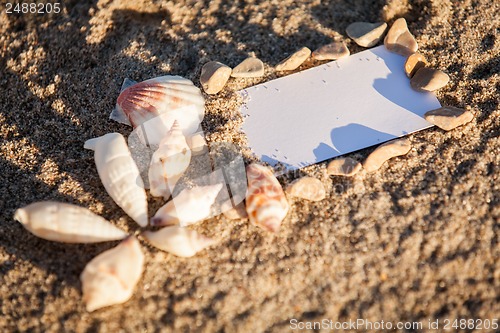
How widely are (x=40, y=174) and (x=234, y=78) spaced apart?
2.32ft

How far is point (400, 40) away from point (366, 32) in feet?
0.41

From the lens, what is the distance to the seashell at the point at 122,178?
1.33 meters

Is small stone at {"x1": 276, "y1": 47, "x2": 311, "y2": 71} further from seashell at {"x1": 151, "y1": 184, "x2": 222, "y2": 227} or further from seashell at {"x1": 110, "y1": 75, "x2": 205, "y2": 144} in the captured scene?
seashell at {"x1": 151, "y1": 184, "x2": 222, "y2": 227}

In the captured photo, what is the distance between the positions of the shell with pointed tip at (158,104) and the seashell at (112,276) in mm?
469

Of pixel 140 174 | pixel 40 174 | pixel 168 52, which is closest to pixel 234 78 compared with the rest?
pixel 168 52

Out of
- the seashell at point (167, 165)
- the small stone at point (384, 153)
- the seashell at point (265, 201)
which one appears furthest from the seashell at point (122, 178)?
the small stone at point (384, 153)

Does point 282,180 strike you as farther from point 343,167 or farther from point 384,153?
point 384,153

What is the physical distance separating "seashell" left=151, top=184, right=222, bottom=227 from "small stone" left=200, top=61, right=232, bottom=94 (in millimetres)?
425

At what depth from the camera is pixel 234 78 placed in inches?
65.5

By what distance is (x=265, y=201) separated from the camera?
1.31 meters

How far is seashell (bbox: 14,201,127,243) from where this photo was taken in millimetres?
1257

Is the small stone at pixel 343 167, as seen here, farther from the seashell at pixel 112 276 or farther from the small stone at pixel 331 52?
the seashell at pixel 112 276

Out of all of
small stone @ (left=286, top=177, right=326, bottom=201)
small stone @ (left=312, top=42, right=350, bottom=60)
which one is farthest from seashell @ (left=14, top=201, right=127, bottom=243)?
small stone @ (left=312, top=42, right=350, bottom=60)

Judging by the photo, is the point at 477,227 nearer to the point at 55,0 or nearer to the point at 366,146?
the point at 366,146
